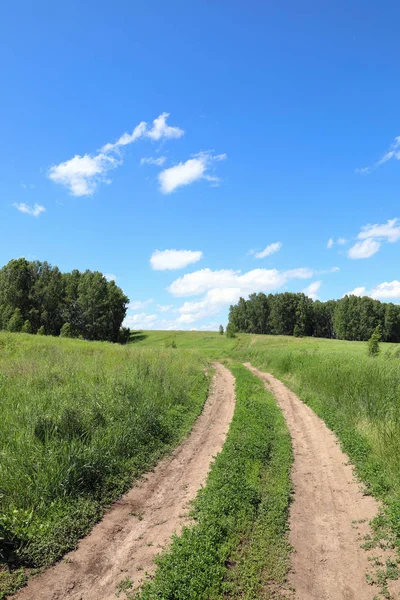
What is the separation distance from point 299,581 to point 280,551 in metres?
0.57

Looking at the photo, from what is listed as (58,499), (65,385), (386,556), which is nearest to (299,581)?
(386,556)

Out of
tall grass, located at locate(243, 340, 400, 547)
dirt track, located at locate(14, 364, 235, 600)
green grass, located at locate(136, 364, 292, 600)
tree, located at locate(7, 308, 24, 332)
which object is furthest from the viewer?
tree, located at locate(7, 308, 24, 332)

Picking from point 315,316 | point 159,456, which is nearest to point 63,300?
point 159,456

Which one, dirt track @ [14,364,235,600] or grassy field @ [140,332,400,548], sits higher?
grassy field @ [140,332,400,548]

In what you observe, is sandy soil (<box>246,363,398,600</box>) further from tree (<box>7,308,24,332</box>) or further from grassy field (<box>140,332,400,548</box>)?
tree (<box>7,308,24,332</box>)

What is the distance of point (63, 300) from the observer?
2719 inches

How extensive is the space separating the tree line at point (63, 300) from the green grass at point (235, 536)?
58195mm

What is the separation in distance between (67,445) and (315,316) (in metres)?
112

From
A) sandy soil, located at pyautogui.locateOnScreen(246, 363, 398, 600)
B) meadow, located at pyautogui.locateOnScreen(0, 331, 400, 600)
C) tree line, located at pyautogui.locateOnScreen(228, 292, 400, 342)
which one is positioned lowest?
sandy soil, located at pyautogui.locateOnScreen(246, 363, 398, 600)

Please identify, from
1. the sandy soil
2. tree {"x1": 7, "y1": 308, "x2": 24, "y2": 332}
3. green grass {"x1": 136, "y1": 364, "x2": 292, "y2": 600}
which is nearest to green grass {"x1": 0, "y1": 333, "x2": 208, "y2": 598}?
green grass {"x1": 136, "y1": 364, "x2": 292, "y2": 600}

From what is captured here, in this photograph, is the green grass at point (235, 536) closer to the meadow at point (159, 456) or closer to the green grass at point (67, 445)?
the meadow at point (159, 456)

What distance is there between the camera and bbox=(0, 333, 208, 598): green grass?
5551 mm

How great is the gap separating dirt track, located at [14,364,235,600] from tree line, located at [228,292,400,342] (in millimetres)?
81539

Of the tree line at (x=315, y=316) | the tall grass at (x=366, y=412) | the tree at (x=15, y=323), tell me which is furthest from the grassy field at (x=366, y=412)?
the tree line at (x=315, y=316)
